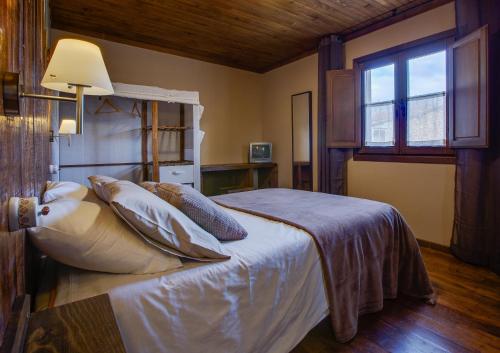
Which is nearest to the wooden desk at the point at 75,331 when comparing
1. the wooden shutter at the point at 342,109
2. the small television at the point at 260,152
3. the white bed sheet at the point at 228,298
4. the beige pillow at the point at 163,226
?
the white bed sheet at the point at 228,298

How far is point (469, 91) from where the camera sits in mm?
2600

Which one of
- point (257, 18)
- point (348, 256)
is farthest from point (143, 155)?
point (348, 256)

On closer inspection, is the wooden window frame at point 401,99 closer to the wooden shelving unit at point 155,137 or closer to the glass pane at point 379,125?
the glass pane at point 379,125

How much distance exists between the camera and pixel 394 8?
3137 mm

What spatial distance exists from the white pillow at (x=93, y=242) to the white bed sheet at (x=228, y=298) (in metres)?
0.05

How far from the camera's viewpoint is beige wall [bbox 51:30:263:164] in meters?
3.83

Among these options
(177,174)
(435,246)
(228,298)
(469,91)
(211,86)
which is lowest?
(435,246)

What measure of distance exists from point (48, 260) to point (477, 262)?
129 inches

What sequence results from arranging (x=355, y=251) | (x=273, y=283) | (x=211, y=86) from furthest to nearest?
(x=211, y=86) → (x=355, y=251) → (x=273, y=283)

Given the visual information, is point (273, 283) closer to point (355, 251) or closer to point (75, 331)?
point (355, 251)

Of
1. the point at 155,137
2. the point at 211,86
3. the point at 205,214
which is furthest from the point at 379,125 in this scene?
the point at 205,214

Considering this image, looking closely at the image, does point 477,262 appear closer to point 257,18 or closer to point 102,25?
point 257,18

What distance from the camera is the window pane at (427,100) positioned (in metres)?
3.03

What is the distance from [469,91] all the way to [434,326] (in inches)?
79.8
